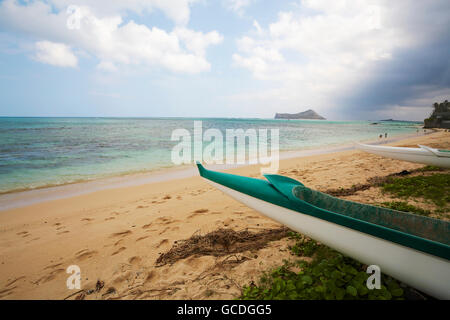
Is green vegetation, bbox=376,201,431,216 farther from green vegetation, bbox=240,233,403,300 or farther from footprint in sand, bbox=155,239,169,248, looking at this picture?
footprint in sand, bbox=155,239,169,248

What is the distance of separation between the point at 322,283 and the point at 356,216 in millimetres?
1064

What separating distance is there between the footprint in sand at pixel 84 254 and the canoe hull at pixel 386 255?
3.33m

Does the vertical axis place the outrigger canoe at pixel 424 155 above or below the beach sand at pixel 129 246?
above

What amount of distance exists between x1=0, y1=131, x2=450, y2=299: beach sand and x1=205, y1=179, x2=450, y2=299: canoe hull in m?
0.81

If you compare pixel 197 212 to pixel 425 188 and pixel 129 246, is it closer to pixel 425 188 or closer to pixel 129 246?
pixel 129 246

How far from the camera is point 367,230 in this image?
183cm

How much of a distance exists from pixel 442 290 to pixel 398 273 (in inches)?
11.0

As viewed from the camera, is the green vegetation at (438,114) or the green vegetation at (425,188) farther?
the green vegetation at (438,114)

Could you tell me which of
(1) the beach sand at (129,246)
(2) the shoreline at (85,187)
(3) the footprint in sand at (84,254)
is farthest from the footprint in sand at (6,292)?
(2) the shoreline at (85,187)

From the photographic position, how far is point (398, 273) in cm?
180

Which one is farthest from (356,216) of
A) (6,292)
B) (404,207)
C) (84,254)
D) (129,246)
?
(6,292)

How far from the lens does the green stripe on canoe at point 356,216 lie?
166cm

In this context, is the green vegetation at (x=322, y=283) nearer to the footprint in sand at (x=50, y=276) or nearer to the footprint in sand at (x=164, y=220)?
the footprint in sand at (x=164, y=220)
